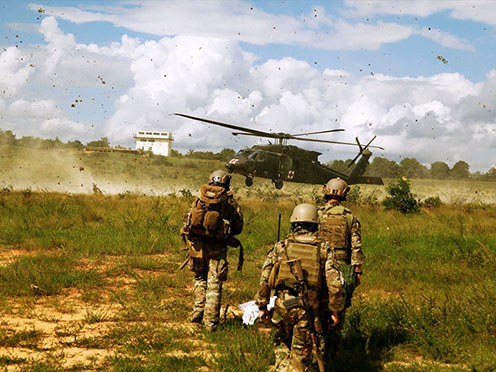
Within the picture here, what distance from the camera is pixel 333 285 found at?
404 cm

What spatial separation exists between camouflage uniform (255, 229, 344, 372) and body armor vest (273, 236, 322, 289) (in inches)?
1.2

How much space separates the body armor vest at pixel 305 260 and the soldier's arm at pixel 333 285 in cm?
10

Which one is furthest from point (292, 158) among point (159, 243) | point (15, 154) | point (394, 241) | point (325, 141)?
point (15, 154)

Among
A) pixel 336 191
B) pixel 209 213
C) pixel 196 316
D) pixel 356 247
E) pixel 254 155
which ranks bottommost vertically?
pixel 196 316

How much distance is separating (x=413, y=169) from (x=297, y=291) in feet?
219

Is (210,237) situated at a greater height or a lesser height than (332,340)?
greater

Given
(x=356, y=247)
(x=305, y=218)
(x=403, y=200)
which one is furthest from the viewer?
(x=403, y=200)

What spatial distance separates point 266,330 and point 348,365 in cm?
159

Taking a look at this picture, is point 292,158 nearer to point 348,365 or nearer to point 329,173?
point 329,173

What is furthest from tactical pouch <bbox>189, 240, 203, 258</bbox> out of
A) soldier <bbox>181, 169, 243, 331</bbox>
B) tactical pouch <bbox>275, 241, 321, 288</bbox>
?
tactical pouch <bbox>275, 241, 321, 288</bbox>

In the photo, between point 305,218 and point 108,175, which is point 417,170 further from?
point 305,218

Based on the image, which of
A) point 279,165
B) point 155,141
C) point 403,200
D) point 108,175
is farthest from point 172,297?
point 155,141

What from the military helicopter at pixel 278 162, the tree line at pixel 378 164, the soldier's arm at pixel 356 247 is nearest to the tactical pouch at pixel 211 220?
the soldier's arm at pixel 356 247

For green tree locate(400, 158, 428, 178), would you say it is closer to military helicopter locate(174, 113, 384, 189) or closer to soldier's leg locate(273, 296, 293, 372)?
military helicopter locate(174, 113, 384, 189)
